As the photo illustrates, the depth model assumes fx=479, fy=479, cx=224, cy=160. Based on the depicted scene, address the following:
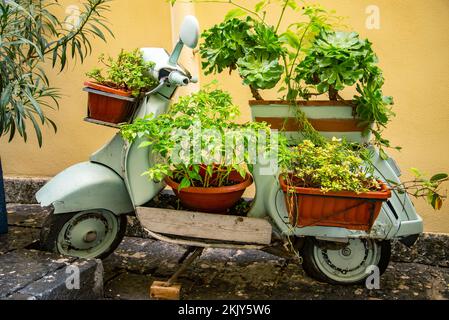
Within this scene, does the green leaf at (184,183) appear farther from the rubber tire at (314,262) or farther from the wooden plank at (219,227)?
the rubber tire at (314,262)

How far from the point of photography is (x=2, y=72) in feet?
9.59

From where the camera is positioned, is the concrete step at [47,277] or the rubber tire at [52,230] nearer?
the concrete step at [47,277]

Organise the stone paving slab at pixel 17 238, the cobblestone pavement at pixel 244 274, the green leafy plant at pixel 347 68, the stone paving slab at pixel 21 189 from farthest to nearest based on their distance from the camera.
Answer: the stone paving slab at pixel 21 189 → the stone paving slab at pixel 17 238 → the cobblestone pavement at pixel 244 274 → the green leafy plant at pixel 347 68

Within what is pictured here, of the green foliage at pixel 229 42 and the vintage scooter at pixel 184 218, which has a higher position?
the green foliage at pixel 229 42

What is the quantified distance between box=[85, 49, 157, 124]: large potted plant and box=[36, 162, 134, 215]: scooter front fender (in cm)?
33

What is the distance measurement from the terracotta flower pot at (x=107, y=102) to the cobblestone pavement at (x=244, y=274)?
3.27 ft

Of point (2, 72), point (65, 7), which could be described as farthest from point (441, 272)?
point (65, 7)

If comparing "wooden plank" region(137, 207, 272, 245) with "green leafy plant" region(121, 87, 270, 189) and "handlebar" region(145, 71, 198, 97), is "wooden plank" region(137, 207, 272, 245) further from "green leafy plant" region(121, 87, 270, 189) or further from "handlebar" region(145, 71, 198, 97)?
"handlebar" region(145, 71, 198, 97)

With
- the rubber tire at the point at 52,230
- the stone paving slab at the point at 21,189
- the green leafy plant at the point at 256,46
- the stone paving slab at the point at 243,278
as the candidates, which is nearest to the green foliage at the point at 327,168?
the green leafy plant at the point at 256,46

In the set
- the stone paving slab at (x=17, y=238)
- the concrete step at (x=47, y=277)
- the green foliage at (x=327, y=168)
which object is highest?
the green foliage at (x=327, y=168)

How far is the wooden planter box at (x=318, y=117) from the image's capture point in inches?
104

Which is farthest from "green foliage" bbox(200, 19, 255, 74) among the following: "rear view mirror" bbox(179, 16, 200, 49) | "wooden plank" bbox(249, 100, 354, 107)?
"wooden plank" bbox(249, 100, 354, 107)

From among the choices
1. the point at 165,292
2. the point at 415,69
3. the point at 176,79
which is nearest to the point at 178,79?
the point at 176,79
